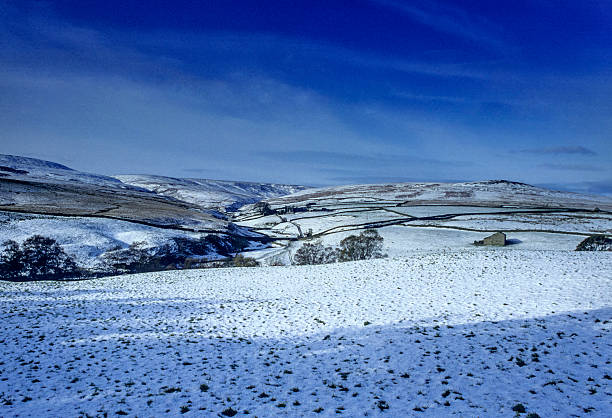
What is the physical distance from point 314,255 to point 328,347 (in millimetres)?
42534

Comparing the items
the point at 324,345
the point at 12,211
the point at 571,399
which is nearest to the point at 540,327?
the point at 571,399

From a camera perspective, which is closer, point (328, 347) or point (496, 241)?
point (328, 347)

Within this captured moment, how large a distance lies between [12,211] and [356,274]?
78357 millimetres

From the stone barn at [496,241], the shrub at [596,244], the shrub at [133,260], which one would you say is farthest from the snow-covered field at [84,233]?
the shrub at [596,244]

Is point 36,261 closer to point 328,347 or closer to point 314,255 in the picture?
point 314,255

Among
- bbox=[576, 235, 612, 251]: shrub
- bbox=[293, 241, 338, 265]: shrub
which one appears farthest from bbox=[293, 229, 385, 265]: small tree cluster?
bbox=[576, 235, 612, 251]: shrub

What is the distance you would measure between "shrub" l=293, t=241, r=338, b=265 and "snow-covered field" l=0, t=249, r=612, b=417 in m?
29.9

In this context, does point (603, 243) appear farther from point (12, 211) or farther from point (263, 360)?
point (12, 211)

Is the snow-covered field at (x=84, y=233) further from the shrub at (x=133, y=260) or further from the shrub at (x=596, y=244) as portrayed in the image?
the shrub at (x=596, y=244)

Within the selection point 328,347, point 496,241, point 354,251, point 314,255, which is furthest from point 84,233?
point 496,241

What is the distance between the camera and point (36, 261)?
50.8 metres

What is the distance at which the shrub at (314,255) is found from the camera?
5647 cm

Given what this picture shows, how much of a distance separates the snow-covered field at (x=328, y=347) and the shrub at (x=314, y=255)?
29.9m

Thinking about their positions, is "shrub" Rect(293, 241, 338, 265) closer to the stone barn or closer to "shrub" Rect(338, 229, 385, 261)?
"shrub" Rect(338, 229, 385, 261)
